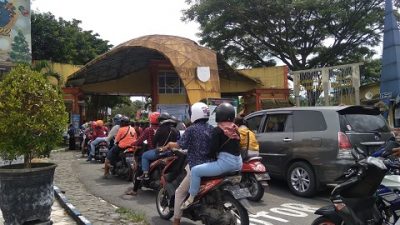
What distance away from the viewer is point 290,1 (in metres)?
28.6

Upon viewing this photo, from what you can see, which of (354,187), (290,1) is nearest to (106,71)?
(290,1)

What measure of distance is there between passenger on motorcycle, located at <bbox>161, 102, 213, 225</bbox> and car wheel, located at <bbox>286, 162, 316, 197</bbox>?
130 inches

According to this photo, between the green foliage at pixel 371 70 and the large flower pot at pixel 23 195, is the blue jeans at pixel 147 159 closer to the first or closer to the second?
the large flower pot at pixel 23 195

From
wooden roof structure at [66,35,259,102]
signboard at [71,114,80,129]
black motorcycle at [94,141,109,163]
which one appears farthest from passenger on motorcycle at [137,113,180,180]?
signboard at [71,114,80,129]

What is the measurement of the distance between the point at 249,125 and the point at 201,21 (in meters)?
23.2

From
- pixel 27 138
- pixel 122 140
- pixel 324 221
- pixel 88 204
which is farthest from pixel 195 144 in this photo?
pixel 122 140

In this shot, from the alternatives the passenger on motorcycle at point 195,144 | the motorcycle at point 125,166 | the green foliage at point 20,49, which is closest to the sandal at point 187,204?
the passenger on motorcycle at point 195,144

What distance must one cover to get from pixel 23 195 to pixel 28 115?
99cm

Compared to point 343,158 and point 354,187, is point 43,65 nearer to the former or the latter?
point 343,158

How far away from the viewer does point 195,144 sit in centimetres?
546

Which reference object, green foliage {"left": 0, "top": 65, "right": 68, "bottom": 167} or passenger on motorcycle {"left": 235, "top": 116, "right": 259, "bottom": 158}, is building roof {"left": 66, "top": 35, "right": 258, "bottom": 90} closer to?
passenger on motorcycle {"left": 235, "top": 116, "right": 259, "bottom": 158}

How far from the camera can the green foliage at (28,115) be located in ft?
17.2

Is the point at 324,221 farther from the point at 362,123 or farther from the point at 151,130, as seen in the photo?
the point at 151,130

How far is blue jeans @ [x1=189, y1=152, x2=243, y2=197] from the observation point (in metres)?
5.09
